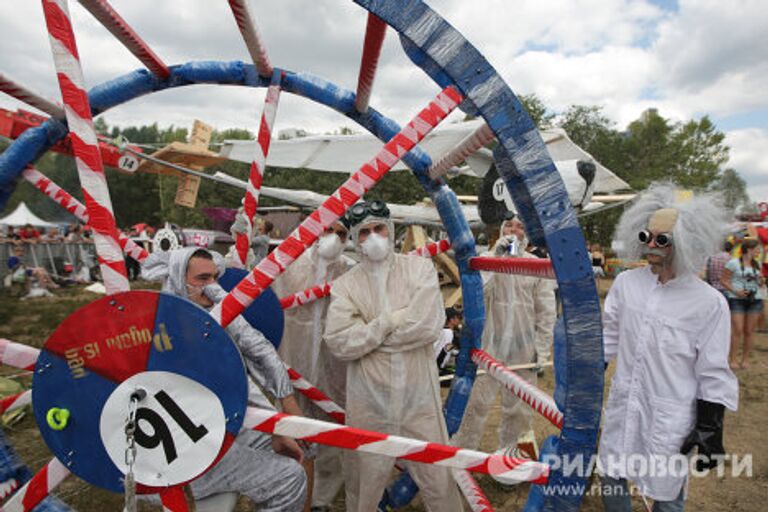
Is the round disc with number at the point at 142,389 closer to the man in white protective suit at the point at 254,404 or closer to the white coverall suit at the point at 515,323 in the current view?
the man in white protective suit at the point at 254,404

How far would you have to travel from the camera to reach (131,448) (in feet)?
4.74

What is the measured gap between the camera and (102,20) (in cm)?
178

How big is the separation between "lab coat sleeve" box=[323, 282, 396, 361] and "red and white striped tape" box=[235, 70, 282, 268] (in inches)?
28.8

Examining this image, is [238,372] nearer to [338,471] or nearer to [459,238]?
[459,238]

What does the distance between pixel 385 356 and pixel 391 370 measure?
0.07 m

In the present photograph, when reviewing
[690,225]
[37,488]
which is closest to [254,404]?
[37,488]

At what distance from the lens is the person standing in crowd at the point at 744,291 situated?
21.2 feet

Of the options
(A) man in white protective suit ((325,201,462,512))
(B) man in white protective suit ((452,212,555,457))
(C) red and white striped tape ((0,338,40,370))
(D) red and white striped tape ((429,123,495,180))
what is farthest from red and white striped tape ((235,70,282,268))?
(B) man in white protective suit ((452,212,555,457))

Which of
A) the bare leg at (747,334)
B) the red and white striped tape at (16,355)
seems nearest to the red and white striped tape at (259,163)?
the red and white striped tape at (16,355)

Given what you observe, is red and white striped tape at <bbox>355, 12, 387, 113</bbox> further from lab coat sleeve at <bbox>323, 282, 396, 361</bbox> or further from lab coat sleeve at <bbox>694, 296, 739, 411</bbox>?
lab coat sleeve at <bbox>694, 296, 739, 411</bbox>

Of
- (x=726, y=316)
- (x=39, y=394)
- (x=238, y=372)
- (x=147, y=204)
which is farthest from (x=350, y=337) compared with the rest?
(x=147, y=204)

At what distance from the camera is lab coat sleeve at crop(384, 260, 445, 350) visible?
224cm

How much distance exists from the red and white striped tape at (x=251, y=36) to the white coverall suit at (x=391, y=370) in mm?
1133

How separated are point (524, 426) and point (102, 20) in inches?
146
